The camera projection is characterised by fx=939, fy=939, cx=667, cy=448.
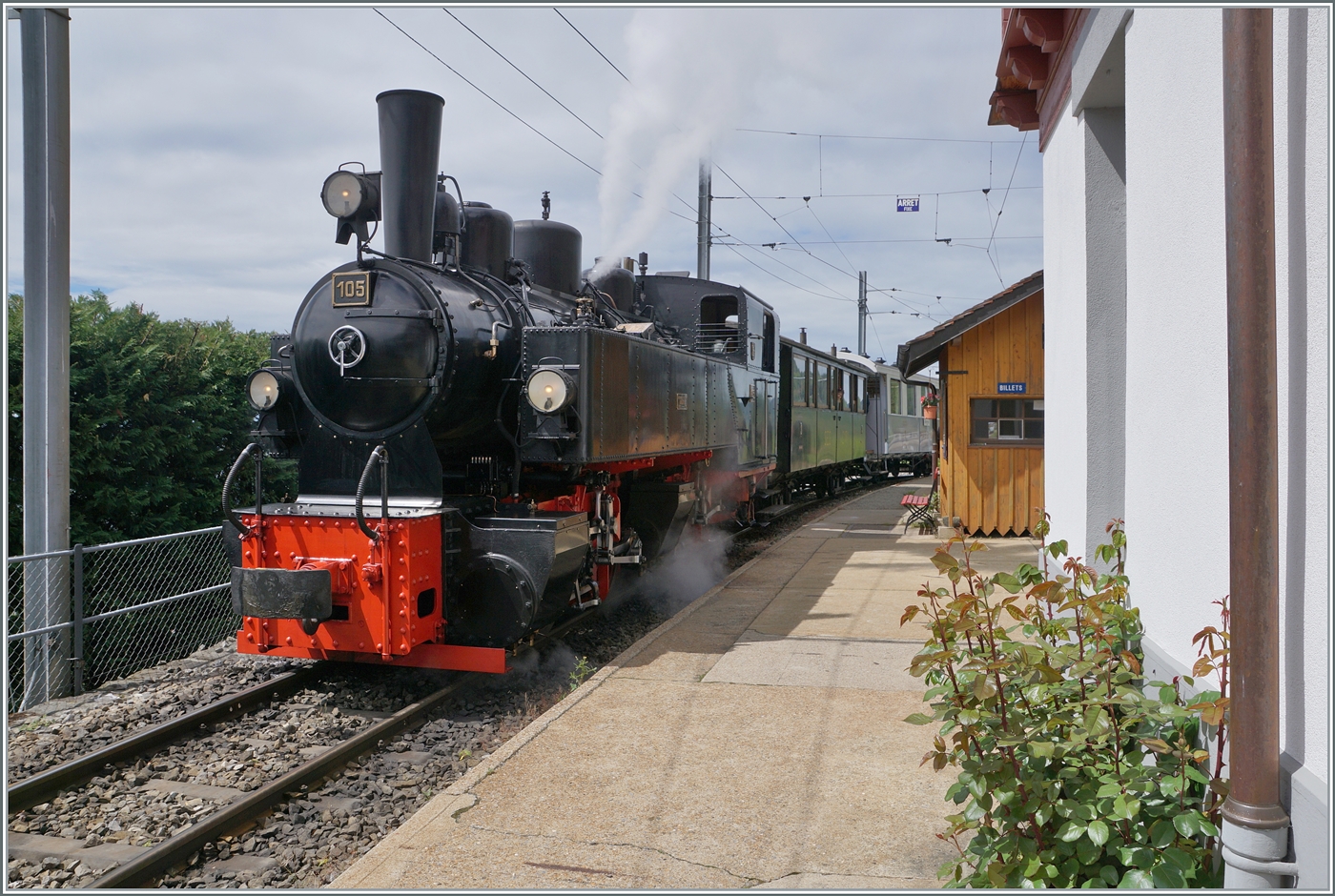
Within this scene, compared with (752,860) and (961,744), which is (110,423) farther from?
(961,744)

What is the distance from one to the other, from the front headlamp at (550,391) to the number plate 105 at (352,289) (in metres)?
1.15

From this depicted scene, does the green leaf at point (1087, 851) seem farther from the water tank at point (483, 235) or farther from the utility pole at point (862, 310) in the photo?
the utility pole at point (862, 310)

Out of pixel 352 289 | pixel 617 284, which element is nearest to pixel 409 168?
pixel 352 289

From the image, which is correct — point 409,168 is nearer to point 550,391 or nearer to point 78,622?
point 550,391

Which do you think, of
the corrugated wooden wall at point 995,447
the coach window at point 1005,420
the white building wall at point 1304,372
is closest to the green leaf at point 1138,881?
the white building wall at point 1304,372

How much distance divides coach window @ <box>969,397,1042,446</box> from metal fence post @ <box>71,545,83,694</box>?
9607 millimetres

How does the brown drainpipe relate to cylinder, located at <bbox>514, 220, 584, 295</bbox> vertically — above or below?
below

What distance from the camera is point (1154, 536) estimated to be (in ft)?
10.7

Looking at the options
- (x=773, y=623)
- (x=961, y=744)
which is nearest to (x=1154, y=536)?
(x=961, y=744)

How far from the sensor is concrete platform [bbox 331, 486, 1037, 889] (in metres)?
3.22

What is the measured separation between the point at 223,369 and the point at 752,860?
299 inches

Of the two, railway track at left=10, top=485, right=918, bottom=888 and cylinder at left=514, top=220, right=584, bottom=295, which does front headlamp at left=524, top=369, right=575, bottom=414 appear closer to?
railway track at left=10, top=485, right=918, bottom=888

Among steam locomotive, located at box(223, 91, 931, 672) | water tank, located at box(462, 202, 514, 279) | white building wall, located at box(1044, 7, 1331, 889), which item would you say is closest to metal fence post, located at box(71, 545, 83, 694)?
steam locomotive, located at box(223, 91, 931, 672)

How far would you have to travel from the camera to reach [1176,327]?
3.04 meters
